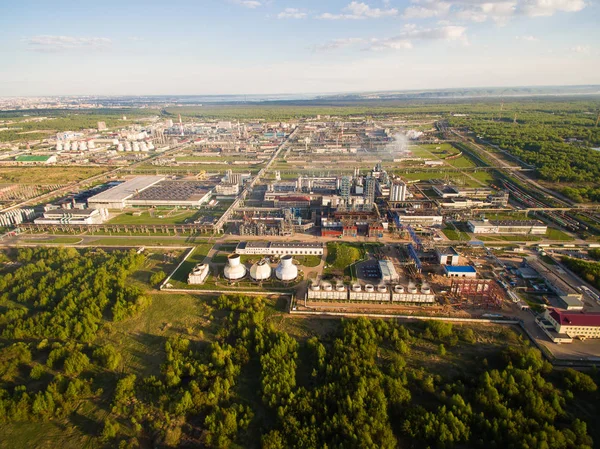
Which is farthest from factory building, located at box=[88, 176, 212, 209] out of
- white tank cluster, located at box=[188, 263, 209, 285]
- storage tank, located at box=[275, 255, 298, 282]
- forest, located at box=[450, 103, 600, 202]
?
forest, located at box=[450, 103, 600, 202]

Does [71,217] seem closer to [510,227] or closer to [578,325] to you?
[578,325]

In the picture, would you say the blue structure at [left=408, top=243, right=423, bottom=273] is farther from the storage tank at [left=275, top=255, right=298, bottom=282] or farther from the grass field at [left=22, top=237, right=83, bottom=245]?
the grass field at [left=22, top=237, right=83, bottom=245]

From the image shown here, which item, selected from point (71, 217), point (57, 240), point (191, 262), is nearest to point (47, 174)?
point (71, 217)

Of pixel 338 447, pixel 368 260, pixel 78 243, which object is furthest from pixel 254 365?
pixel 78 243

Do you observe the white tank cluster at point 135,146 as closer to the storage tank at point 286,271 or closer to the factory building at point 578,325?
the storage tank at point 286,271

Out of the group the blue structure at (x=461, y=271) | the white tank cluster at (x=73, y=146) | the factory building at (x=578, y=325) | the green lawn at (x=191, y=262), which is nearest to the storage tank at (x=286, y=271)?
the green lawn at (x=191, y=262)

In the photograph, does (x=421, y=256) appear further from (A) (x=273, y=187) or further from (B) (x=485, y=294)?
(A) (x=273, y=187)
